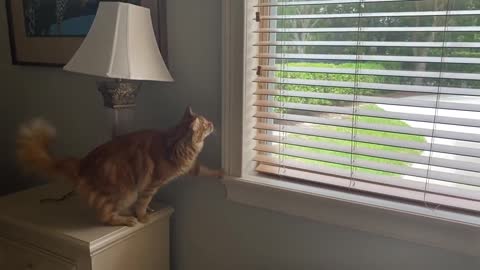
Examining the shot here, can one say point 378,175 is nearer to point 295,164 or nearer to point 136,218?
point 295,164

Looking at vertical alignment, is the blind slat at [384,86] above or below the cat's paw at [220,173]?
above

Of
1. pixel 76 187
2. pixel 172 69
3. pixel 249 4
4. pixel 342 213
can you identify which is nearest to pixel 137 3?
pixel 172 69

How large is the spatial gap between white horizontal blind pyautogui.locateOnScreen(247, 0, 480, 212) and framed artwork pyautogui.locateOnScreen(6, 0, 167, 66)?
18.3 inches

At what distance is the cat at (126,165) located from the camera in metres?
1.20

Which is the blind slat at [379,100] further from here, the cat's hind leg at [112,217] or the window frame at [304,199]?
the cat's hind leg at [112,217]

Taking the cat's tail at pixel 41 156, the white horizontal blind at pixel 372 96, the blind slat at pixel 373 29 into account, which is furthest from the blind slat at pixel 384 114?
the cat's tail at pixel 41 156

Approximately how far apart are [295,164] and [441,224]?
450 millimetres

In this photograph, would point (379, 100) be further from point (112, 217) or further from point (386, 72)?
point (112, 217)

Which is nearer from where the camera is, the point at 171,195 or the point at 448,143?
the point at 448,143

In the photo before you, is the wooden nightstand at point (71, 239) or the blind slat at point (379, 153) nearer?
the blind slat at point (379, 153)

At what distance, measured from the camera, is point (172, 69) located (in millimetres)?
1462

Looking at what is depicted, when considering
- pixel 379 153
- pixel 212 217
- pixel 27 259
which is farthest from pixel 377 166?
pixel 27 259

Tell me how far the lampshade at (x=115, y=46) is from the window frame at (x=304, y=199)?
265 mm

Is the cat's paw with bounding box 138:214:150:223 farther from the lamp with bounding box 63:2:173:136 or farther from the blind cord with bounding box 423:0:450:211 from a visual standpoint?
the blind cord with bounding box 423:0:450:211
